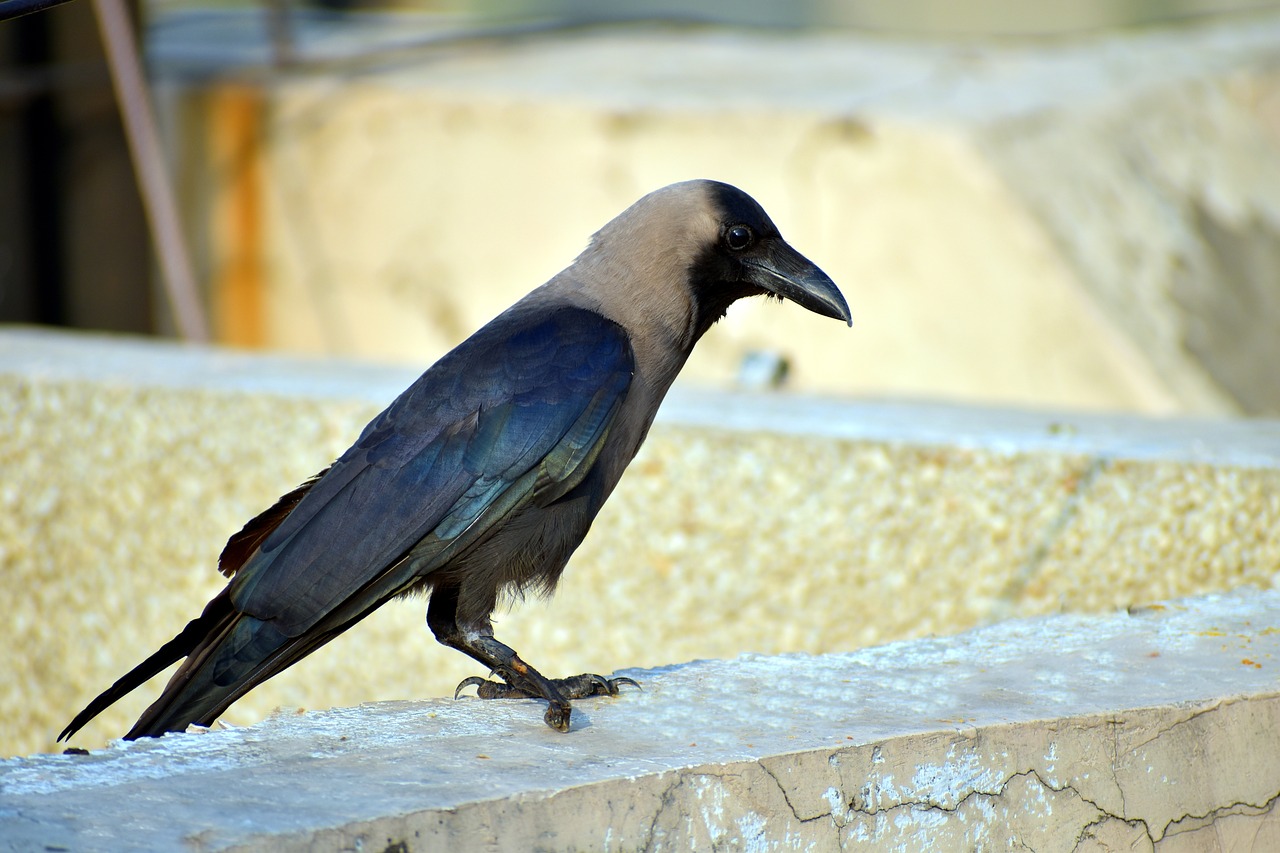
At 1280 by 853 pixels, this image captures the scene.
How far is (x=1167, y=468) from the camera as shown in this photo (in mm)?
4219

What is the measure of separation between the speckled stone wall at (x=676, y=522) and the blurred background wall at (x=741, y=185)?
1223 millimetres

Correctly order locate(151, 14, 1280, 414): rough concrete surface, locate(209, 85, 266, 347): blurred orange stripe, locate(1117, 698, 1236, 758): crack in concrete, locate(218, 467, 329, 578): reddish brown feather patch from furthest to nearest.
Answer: locate(209, 85, 266, 347): blurred orange stripe < locate(151, 14, 1280, 414): rough concrete surface < locate(218, 467, 329, 578): reddish brown feather patch < locate(1117, 698, 1236, 758): crack in concrete

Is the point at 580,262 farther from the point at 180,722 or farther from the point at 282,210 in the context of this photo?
the point at 282,210

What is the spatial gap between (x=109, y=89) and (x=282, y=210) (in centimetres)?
103

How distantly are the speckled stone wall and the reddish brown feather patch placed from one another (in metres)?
1.51

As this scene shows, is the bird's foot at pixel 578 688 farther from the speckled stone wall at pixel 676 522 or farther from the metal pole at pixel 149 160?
the metal pole at pixel 149 160

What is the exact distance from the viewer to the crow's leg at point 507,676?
2.78m

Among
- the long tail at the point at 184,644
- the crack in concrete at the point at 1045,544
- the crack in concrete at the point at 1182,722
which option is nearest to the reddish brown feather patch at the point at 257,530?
the long tail at the point at 184,644

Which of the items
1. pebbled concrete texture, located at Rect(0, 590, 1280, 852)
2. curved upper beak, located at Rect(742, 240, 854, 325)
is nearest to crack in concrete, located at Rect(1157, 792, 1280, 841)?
pebbled concrete texture, located at Rect(0, 590, 1280, 852)

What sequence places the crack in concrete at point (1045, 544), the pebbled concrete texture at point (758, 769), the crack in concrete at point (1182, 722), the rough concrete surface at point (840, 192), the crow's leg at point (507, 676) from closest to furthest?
the pebbled concrete texture at point (758, 769) < the crack in concrete at point (1182, 722) < the crow's leg at point (507, 676) < the crack in concrete at point (1045, 544) < the rough concrete surface at point (840, 192)

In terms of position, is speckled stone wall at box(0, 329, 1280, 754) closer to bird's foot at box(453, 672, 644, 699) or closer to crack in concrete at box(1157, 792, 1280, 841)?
crack in concrete at box(1157, 792, 1280, 841)

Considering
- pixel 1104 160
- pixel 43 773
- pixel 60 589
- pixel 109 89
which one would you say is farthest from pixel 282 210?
pixel 43 773

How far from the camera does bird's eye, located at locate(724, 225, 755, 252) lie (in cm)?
328

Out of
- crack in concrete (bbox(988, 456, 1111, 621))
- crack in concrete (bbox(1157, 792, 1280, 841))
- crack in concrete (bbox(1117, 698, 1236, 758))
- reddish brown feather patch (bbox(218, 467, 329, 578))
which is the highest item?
crack in concrete (bbox(988, 456, 1111, 621))
